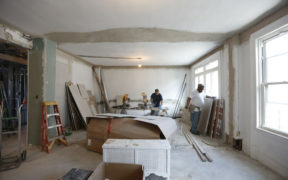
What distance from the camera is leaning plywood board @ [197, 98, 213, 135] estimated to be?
378cm

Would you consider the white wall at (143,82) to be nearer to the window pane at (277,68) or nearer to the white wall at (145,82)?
the white wall at (145,82)

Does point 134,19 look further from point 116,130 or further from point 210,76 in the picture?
point 210,76

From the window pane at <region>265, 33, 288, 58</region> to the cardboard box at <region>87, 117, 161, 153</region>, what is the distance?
2389 millimetres

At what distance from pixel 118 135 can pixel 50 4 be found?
7.76 feet

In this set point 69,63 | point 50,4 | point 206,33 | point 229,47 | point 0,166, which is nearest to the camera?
point 50,4

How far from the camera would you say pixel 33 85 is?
2.98 meters

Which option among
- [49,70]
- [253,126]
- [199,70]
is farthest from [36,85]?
[199,70]

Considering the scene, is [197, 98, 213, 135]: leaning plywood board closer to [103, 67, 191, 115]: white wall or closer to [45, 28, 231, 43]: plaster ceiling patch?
[45, 28, 231, 43]: plaster ceiling patch

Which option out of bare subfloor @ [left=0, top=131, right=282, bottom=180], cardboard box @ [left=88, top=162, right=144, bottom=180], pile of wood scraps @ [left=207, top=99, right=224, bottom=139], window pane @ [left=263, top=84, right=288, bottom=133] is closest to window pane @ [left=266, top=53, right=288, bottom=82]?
window pane @ [left=263, top=84, right=288, bottom=133]

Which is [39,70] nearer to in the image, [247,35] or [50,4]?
[50,4]

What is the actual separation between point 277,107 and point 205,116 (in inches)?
75.9

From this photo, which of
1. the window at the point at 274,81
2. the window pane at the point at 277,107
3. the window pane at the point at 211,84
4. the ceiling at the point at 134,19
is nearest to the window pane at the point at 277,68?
the window at the point at 274,81

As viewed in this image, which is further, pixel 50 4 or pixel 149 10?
pixel 149 10

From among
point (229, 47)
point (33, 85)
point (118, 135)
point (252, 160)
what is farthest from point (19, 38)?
point (252, 160)
